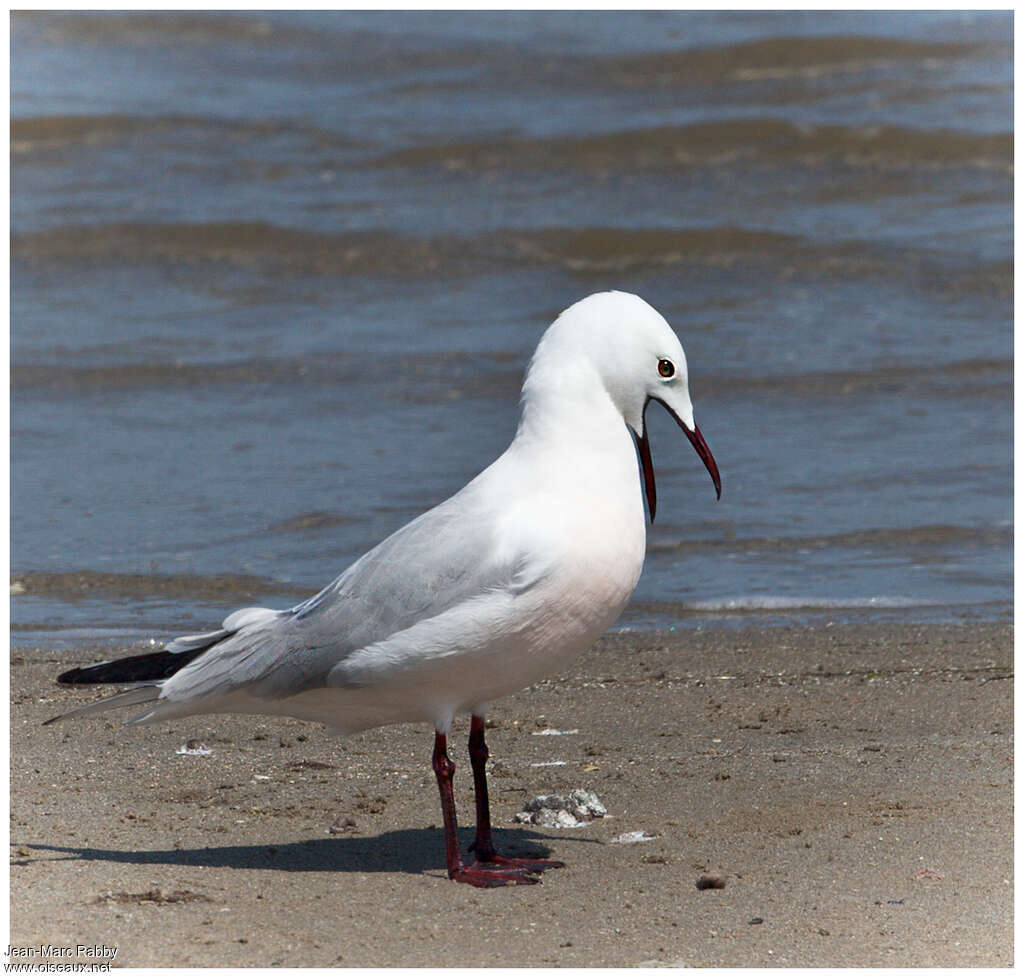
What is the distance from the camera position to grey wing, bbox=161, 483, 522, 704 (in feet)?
11.7

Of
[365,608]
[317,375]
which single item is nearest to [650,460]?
[365,608]

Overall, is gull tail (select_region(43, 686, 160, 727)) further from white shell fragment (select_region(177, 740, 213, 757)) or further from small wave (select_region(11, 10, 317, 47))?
small wave (select_region(11, 10, 317, 47))

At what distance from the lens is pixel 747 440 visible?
8.26 m

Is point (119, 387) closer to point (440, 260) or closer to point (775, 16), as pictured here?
point (440, 260)

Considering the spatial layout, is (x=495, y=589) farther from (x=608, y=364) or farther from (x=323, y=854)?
(x=323, y=854)

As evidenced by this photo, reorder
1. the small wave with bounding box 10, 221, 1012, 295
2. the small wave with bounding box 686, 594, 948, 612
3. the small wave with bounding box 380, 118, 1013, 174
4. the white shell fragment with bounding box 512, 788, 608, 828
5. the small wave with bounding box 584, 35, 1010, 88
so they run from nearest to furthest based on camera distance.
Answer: the white shell fragment with bounding box 512, 788, 608, 828 → the small wave with bounding box 686, 594, 948, 612 → the small wave with bounding box 10, 221, 1012, 295 → the small wave with bounding box 380, 118, 1013, 174 → the small wave with bounding box 584, 35, 1010, 88

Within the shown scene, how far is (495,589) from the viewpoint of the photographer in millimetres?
3514

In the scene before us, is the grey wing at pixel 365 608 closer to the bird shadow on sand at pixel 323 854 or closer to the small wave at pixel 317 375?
the bird shadow on sand at pixel 323 854

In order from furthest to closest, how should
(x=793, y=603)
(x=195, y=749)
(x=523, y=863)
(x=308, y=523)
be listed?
(x=308, y=523) < (x=793, y=603) < (x=195, y=749) < (x=523, y=863)

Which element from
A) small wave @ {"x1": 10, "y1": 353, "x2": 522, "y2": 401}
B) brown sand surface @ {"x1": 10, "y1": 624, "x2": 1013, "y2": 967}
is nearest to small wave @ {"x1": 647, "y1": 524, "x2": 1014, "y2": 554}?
brown sand surface @ {"x1": 10, "y1": 624, "x2": 1013, "y2": 967}

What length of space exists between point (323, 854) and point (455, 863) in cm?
38

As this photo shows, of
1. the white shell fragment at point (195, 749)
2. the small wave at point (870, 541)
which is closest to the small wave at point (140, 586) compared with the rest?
the white shell fragment at point (195, 749)

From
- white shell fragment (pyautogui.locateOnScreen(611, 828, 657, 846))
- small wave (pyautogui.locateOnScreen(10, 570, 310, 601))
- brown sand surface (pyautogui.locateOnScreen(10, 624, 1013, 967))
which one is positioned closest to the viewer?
brown sand surface (pyautogui.locateOnScreen(10, 624, 1013, 967))

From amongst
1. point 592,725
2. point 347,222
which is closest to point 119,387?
point 347,222
